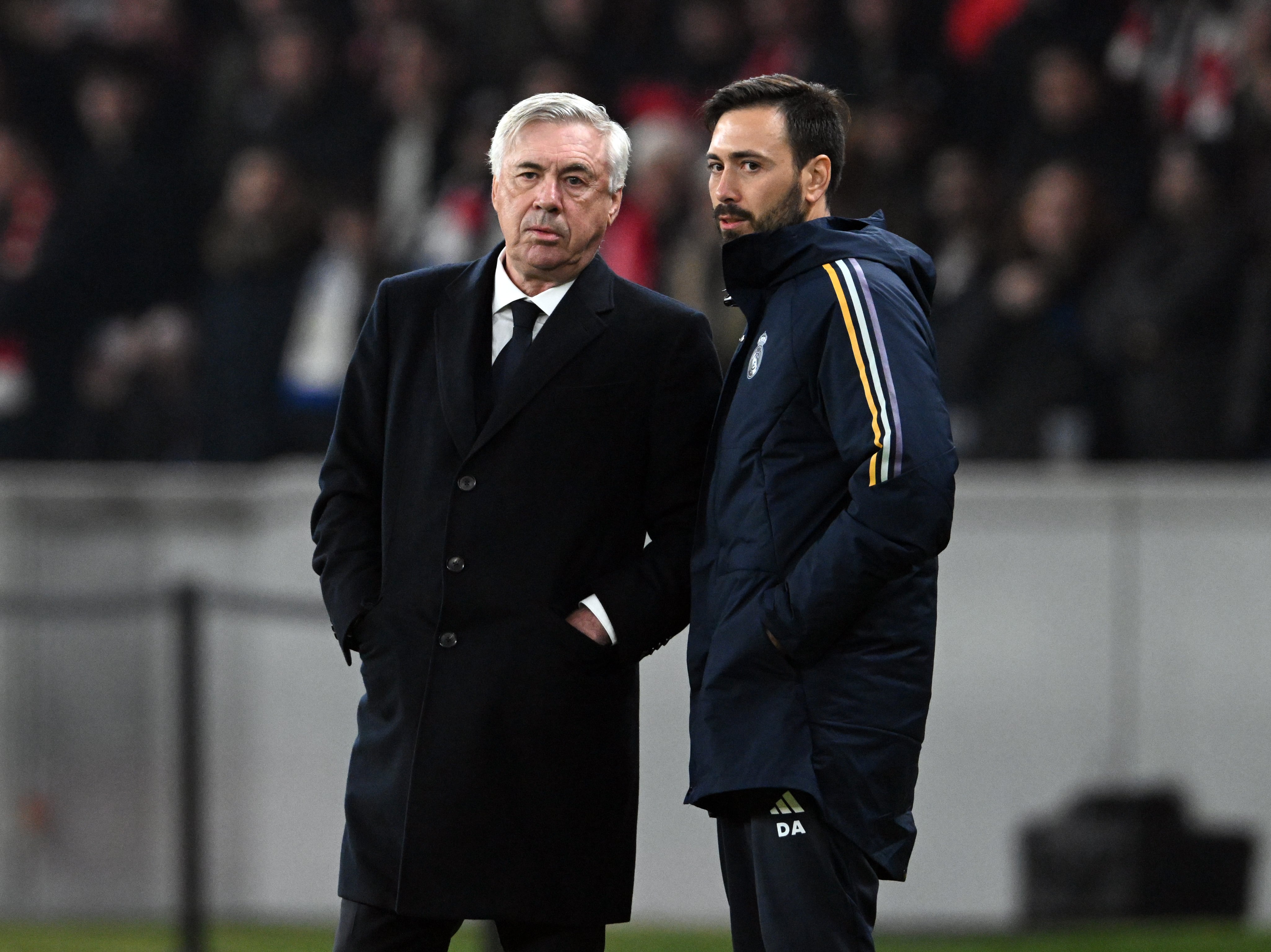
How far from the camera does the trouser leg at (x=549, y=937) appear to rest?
3230 millimetres

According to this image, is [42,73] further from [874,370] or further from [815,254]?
[874,370]

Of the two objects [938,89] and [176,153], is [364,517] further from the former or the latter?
[176,153]

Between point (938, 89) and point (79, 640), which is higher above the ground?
point (938, 89)

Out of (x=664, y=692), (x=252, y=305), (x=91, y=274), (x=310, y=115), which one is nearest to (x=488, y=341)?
(x=664, y=692)

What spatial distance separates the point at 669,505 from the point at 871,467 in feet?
1.74

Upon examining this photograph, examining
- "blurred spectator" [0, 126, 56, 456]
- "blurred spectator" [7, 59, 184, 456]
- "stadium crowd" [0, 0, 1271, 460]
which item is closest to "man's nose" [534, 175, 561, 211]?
"stadium crowd" [0, 0, 1271, 460]

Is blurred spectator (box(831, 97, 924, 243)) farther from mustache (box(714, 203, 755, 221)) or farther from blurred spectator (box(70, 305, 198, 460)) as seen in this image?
mustache (box(714, 203, 755, 221))

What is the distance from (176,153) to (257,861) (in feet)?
11.3

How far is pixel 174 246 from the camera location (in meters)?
9.16

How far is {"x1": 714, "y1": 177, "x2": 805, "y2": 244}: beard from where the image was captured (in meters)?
3.10

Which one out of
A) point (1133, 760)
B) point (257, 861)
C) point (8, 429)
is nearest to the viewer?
point (1133, 760)

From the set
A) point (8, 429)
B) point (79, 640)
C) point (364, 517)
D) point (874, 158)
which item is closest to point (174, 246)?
point (8, 429)

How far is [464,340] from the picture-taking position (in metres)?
3.30

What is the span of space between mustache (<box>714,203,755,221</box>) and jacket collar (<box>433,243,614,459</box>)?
315 mm
